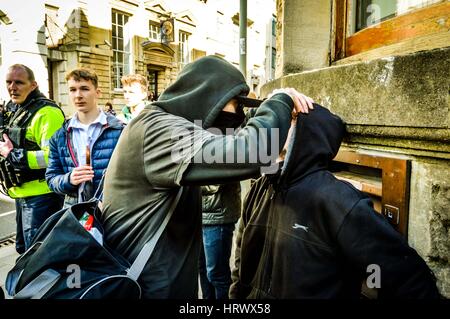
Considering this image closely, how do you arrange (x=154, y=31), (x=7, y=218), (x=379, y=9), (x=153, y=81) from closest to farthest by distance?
(x=379, y=9) → (x=7, y=218) → (x=154, y=31) → (x=153, y=81)

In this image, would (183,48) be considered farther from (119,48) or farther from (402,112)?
(402,112)

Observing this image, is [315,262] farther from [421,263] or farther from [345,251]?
[421,263]

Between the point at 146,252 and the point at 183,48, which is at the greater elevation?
the point at 183,48

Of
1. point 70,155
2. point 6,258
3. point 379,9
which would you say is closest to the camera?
point 379,9

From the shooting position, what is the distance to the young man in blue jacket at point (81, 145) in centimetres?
284

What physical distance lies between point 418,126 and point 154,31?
2034cm

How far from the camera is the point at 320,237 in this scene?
55.4 inches

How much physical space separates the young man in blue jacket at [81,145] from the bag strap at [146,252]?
5.18 ft

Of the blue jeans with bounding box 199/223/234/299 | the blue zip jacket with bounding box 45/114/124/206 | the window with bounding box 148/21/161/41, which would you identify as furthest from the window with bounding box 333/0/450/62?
the window with bounding box 148/21/161/41

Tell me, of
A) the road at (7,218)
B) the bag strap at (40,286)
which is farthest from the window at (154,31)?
the bag strap at (40,286)

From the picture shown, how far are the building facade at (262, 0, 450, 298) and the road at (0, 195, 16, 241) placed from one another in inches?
201

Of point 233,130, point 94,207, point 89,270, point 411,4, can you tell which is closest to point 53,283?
point 89,270

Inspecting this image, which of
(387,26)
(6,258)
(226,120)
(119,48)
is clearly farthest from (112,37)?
(226,120)

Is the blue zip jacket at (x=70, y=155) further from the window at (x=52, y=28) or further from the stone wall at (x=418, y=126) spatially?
the window at (x=52, y=28)
